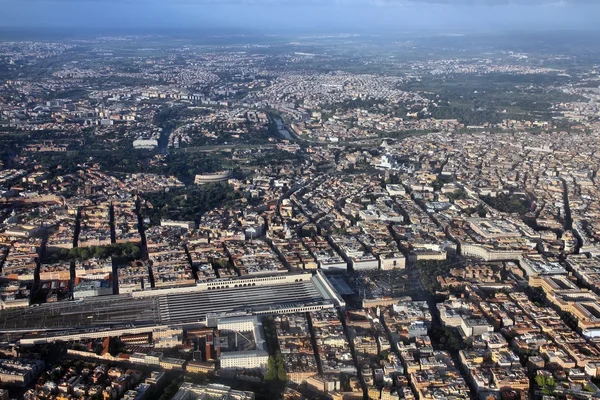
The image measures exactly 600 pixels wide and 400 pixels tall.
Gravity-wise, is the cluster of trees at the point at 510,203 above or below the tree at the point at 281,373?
below

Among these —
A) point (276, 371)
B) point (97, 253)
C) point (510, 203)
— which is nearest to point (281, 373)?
point (276, 371)

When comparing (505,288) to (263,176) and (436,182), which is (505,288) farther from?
(263,176)

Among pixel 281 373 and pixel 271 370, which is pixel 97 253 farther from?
pixel 281 373

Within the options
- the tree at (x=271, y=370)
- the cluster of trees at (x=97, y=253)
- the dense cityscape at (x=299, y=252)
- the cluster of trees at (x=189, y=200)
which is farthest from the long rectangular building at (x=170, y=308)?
the cluster of trees at (x=189, y=200)

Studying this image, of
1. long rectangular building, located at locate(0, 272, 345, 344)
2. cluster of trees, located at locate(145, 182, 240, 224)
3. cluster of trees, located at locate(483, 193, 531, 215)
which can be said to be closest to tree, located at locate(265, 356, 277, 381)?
long rectangular building, located at locate(0, 272, 345, 344)

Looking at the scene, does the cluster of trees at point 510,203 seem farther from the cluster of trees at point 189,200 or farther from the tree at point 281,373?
the tree at point 281,373

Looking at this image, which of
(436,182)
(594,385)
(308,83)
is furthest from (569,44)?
(594,385)

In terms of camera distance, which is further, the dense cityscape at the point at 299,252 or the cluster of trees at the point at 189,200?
the cluster of trees at the point at 189,200
